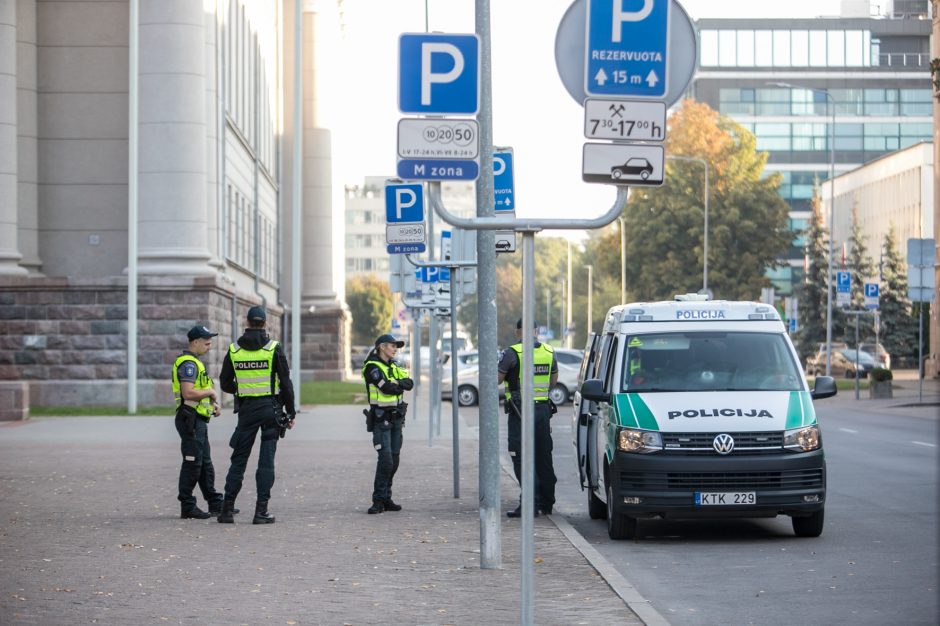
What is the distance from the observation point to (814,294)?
82562 mm

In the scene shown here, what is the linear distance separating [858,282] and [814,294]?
246 cm

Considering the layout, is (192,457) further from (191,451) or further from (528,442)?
(528,442)

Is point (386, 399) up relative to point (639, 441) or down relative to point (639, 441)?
up

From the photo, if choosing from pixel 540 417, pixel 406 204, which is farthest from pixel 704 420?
pixel 406 204

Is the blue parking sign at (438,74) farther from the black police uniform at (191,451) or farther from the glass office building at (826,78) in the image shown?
the glass office building at (826,78)

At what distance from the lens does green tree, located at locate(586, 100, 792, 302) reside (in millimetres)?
70875

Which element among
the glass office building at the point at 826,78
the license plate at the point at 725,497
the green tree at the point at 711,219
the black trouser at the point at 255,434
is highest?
the glass office building at the point at 826,78

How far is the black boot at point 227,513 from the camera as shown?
13.8 metres

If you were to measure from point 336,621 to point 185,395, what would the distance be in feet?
20.3

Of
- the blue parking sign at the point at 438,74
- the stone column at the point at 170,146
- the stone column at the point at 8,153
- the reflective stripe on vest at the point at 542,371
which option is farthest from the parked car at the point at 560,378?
the blue parking sign at the point at 438,74

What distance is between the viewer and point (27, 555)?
36.8 ft

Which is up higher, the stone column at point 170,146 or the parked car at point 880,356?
the stone column at point 170,146

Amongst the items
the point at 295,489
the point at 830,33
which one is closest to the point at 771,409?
the point at 295,489

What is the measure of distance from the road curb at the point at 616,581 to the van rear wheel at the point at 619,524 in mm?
276
